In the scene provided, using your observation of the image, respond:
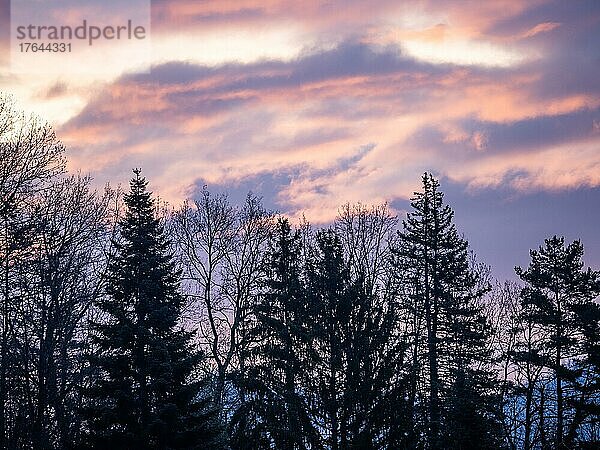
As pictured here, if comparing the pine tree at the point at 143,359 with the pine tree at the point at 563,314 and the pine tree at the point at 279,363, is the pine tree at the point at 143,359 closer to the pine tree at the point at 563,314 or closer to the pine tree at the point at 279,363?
the pine tree at the point at 279,363

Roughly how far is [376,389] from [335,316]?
2.57 metres

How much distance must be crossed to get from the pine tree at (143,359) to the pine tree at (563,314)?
1868cm

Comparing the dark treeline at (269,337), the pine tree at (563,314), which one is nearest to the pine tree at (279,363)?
the dark treeline at (269,337)

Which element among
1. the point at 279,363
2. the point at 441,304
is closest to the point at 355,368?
the point at 279,363

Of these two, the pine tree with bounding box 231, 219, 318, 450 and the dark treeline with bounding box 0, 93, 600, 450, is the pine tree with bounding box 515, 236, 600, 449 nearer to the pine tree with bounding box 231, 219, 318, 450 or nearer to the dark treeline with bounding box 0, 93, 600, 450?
the dark treeline with bounding box 0, 93, 600, 450

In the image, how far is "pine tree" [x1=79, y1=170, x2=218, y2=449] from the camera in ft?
78.2

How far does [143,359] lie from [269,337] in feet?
32.6

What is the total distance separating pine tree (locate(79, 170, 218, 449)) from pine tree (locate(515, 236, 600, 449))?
18.7m

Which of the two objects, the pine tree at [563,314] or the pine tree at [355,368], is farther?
the pine tree at [563,314]

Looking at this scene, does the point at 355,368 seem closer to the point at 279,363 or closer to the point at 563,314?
the point at 279,363

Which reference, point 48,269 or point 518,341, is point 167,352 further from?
point 518,341

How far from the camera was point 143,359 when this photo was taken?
2433 centimetres

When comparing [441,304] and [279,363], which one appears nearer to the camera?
[279,363]

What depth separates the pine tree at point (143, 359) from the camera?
78.2 feet
